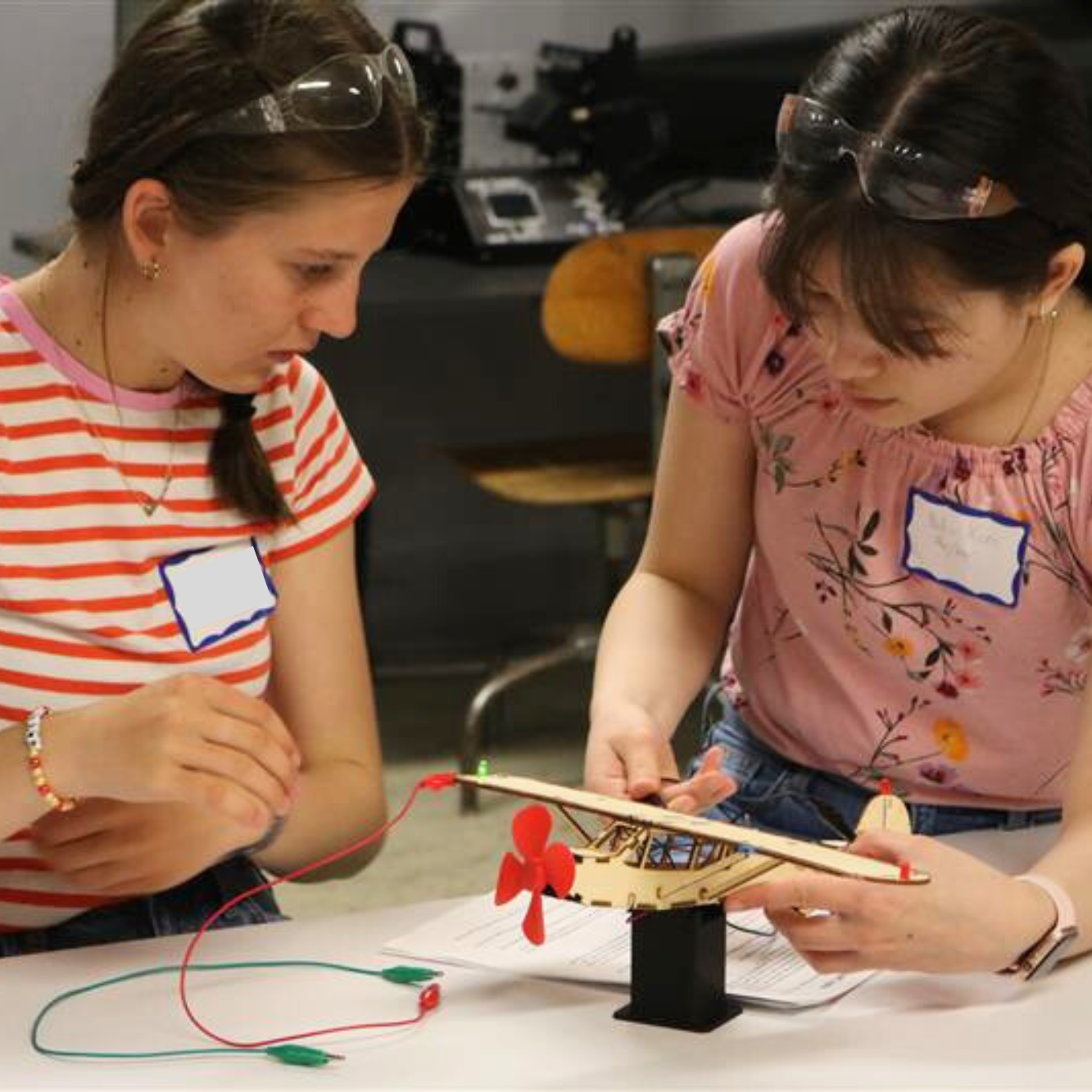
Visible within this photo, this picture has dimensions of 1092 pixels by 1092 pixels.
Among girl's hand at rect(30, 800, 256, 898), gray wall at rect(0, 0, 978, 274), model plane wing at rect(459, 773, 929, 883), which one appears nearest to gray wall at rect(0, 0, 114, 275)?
gray wall at rect(0, 0, 978, 274)

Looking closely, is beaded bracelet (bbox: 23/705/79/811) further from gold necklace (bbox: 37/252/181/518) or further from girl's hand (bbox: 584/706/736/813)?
girl's hand (bbox: 584/706/736/813)

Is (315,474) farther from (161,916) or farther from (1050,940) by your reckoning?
(1050,940)

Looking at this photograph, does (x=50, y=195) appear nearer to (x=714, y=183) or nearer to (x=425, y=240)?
(x=425, y=240)

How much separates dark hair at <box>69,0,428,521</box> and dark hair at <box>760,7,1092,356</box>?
0.31 m

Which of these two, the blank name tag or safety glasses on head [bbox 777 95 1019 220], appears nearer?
safety glasses on head [bbox 777 95 1019 220]

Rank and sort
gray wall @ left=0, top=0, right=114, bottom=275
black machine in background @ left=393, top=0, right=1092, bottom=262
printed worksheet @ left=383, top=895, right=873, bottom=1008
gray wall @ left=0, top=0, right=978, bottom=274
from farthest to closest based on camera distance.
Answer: black machine in background @ left=393, top=0, right=1092, bottom=262, gray wall @ left=0, top=0, right=114, bottom=275, gray wall @ left=0, top=0, right=978, bottom=274, printed worksheet @ left=383, top=895, right=873, bottom=1008

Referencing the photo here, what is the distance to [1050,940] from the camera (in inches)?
55.4

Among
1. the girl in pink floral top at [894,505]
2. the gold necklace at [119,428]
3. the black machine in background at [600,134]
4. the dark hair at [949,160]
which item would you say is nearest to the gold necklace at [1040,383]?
the girl in pink floral top at [894,505]

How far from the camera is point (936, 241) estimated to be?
1.44 m

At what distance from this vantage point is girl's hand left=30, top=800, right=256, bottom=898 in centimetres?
154

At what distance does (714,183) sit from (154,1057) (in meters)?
3.12

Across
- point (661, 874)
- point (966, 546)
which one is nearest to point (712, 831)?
point (661, 874)

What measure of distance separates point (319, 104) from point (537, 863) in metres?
0.56

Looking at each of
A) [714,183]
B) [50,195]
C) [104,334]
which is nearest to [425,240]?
[714,183]
